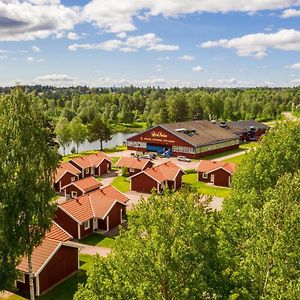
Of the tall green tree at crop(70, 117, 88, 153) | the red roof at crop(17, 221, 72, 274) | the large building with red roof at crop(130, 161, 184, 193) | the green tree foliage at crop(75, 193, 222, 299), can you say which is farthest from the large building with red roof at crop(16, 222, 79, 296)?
the tall green tree at crop(70, 117, 88, 153)

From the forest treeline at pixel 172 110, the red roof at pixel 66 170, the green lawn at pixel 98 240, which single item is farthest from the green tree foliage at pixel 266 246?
the forest treeline at pixel 172 110

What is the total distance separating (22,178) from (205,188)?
38141mm

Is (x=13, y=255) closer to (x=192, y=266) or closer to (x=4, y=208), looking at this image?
(x=4, y=208)

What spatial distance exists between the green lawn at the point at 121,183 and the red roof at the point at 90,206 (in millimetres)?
14150

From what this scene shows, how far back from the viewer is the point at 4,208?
19.2m

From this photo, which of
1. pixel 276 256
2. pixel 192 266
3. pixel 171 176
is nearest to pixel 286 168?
pixel 276 256

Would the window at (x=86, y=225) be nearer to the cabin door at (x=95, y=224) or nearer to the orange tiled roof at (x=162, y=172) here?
the cabin door at (x=95, y=224)

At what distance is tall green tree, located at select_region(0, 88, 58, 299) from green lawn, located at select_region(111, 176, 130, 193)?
33.3 meters

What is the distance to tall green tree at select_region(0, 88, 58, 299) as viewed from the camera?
19.4 metres

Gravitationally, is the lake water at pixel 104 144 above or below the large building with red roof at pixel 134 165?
below

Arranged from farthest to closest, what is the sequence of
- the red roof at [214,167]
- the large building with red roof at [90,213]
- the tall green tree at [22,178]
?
the red roof at [214,167] → the large building with red roof at [90,213] → the tall green tree at [22,178]

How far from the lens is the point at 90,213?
122ft

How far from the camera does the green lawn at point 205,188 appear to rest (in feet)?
169

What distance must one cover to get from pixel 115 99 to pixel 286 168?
156696mm
